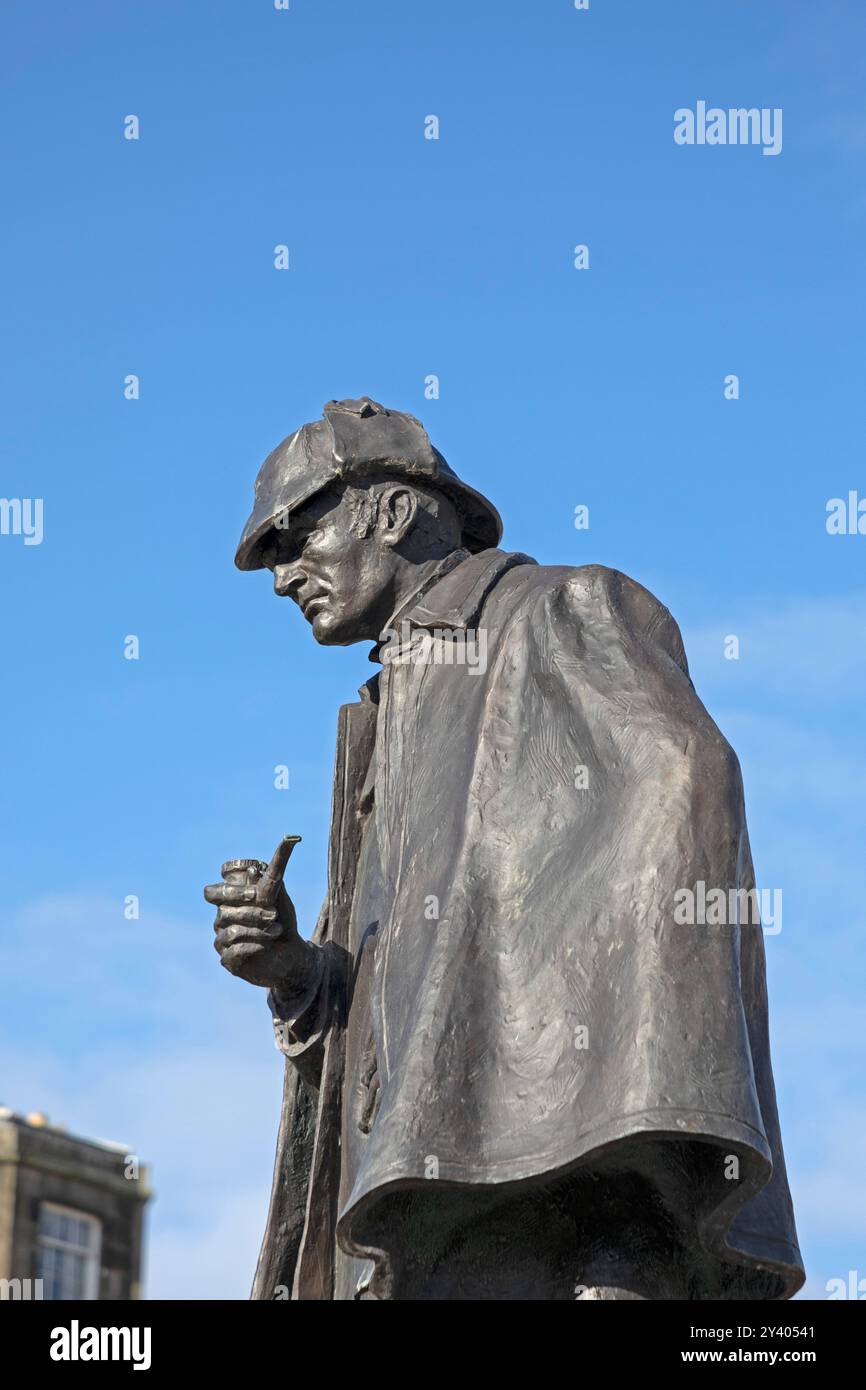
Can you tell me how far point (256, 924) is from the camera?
9.54m

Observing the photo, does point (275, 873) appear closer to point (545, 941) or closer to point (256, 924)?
point (256, 924)

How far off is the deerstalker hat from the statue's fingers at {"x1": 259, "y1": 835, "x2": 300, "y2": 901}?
49.8 inches

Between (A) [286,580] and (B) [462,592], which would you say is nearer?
(B) [462,592]

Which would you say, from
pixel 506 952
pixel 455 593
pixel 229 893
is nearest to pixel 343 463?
pixel 455 593

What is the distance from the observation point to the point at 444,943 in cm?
851

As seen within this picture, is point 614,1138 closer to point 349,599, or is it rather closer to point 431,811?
point 431,811

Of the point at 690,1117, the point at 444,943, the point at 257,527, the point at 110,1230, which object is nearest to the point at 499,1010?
the point at 444,943

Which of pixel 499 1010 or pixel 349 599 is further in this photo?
pixel 349 599

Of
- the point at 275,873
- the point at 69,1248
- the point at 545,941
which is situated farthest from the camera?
the point at 69,1248

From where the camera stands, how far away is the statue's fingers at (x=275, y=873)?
30.8 feet

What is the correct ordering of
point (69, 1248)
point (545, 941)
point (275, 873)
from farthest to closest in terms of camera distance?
1. point (69, 1248)
2. point (275, 873)
3. point (545, 941)

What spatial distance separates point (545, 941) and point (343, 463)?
230cm
